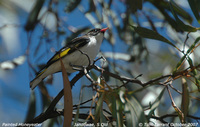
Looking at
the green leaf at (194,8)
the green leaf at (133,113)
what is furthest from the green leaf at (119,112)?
the green leaf at (194,8)

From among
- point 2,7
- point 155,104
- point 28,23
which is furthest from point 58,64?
point 2,7

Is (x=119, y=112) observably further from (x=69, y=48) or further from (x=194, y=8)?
(x=69, y=48)

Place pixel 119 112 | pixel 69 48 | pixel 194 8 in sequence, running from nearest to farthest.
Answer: pixel 119 112, pixel 194 8, pixel 69 48

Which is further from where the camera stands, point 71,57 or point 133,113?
point 71,57

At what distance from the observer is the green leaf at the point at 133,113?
1.08 metres

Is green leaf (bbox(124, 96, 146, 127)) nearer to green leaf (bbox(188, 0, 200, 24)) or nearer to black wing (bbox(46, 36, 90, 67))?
green leaf (bbox(188, 0, 200, 24))

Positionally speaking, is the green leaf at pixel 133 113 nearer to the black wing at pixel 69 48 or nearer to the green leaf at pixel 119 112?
the green leaf at pixel 119 112

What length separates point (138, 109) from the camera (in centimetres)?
114

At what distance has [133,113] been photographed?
1.13 m

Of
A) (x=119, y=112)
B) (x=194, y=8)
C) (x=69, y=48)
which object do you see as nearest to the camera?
(x=119, y=112)

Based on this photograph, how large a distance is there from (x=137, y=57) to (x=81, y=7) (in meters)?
1.00

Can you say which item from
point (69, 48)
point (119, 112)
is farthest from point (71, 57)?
point (119, 112)

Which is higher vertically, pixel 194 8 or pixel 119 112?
pixel 194 8

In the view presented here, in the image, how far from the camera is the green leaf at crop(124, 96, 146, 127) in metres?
1.08
